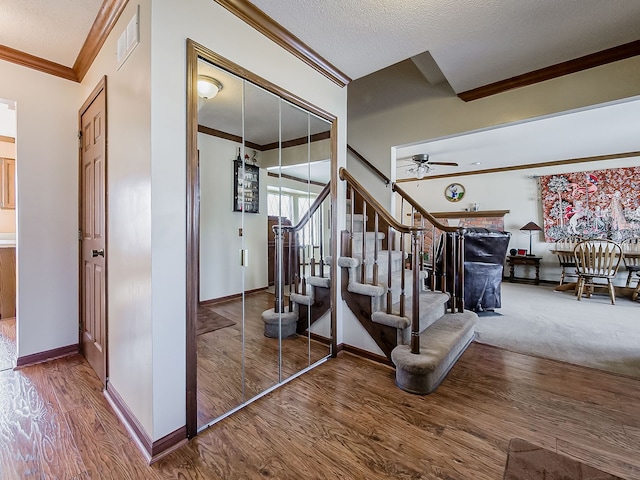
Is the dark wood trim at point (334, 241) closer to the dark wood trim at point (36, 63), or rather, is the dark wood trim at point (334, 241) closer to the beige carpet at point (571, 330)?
the beige carpet at point (571, 330)

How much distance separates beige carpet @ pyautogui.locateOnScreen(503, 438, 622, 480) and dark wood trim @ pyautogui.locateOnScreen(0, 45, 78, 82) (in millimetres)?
3865

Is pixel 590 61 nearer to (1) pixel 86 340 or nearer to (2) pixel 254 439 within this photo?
(2) pixel 254 439

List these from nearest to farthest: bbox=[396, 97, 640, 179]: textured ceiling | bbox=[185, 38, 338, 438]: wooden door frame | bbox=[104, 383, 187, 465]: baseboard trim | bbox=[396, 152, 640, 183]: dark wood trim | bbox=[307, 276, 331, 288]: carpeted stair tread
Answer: bbox=[104, 383, 187, 465]: baseboard trim < bbox=[185, 38, 338, 438]: wooden door frame < bbox=[307, 276, 331, 288]: carpeted stair tread < bbox=[396, 97, 640, 179]: textured ceiling < bbox=[396, 152, 640, 183]: dark wood trim

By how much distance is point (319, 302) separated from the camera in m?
2.45

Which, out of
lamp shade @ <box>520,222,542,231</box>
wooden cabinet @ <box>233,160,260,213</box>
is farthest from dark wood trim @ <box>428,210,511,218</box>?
wooden cabinet @ <box>233,160,260,213</box>

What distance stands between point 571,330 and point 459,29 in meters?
3.27

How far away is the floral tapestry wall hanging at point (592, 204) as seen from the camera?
5.35 m

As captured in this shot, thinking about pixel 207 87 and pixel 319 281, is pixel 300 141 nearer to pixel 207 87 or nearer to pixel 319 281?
pixel 207 87

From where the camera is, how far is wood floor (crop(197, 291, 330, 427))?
162 cm

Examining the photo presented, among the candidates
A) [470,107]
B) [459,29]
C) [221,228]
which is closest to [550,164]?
[470,107]

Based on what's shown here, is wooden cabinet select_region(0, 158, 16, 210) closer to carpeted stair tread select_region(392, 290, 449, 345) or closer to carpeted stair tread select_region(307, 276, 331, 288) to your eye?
carpeted stair tread select_region(307, 276, 331, 288)

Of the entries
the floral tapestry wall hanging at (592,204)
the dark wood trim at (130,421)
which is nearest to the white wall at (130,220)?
the dark wood trim at (130,421)

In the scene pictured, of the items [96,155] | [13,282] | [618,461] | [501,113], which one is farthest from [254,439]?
[13,282]

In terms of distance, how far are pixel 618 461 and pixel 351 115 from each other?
12.8 feet
